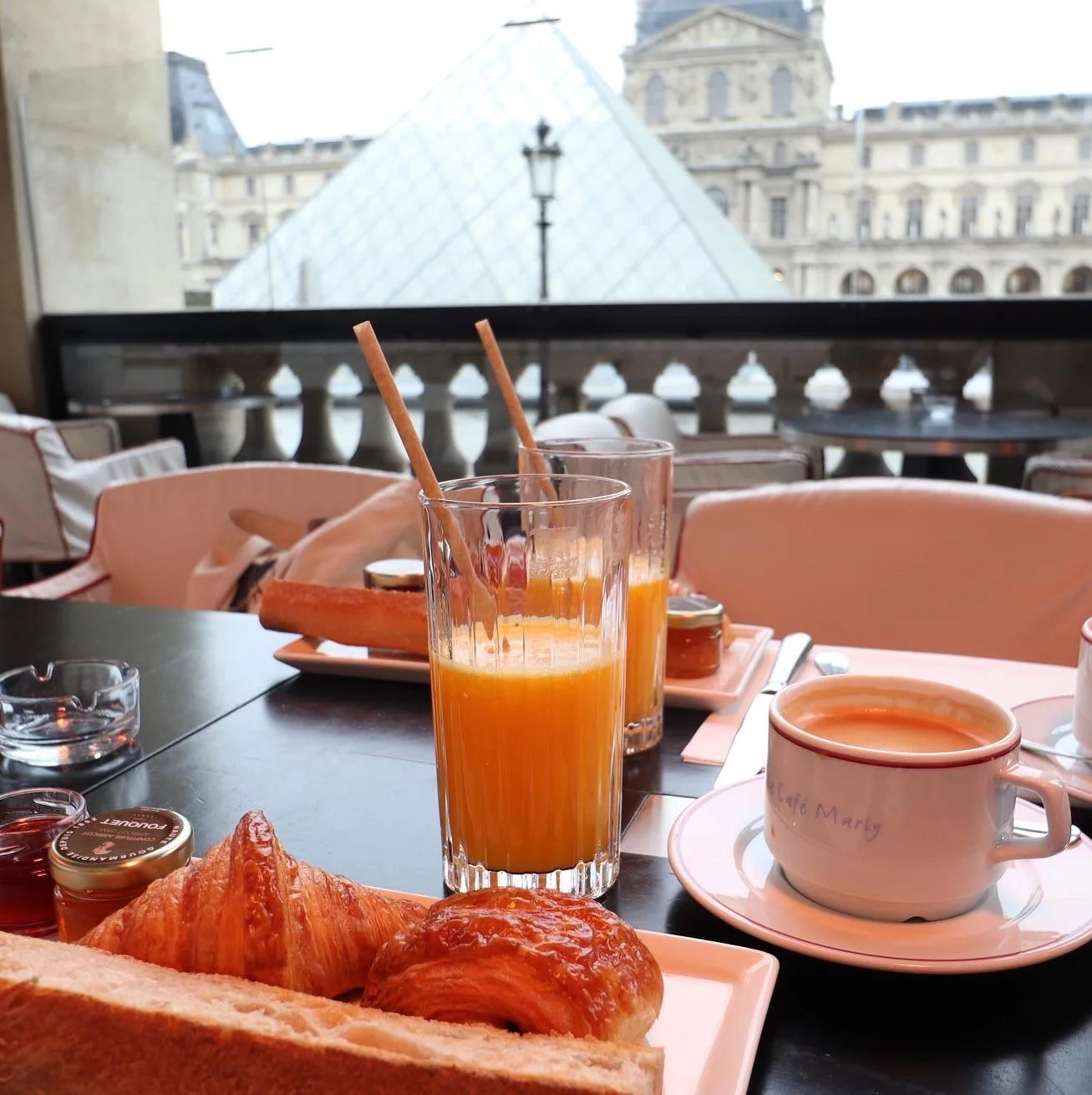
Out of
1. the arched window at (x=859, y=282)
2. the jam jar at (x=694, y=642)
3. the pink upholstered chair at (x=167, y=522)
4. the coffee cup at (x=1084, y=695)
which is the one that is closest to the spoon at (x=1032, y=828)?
the coffee cup at (x=1084, y=695)

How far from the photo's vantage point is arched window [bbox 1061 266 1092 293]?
192 inches

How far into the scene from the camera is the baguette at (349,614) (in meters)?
1.00

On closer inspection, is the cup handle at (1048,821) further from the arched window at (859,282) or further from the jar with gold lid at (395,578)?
the arched window at (859,282)

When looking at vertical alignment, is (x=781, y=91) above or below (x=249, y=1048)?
above

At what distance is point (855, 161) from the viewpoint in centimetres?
525

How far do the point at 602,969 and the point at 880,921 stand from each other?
0.67 feet

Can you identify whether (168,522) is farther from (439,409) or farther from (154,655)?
(439,409)

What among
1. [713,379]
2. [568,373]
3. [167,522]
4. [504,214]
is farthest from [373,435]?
[167,522]

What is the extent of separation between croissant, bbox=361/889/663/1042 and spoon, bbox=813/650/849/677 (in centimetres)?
57

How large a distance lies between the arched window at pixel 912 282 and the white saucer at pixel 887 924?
4863 millimetres

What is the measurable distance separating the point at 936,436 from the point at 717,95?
3.63 metres

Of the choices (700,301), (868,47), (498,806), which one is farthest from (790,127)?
(498,806)

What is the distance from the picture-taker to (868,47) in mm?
4910

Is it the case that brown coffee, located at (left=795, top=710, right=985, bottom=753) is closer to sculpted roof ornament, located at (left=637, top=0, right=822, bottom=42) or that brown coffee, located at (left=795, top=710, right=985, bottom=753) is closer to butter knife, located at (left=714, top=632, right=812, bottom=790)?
butter knife, located at (left=714, top=632, right=812, bottom=790)
